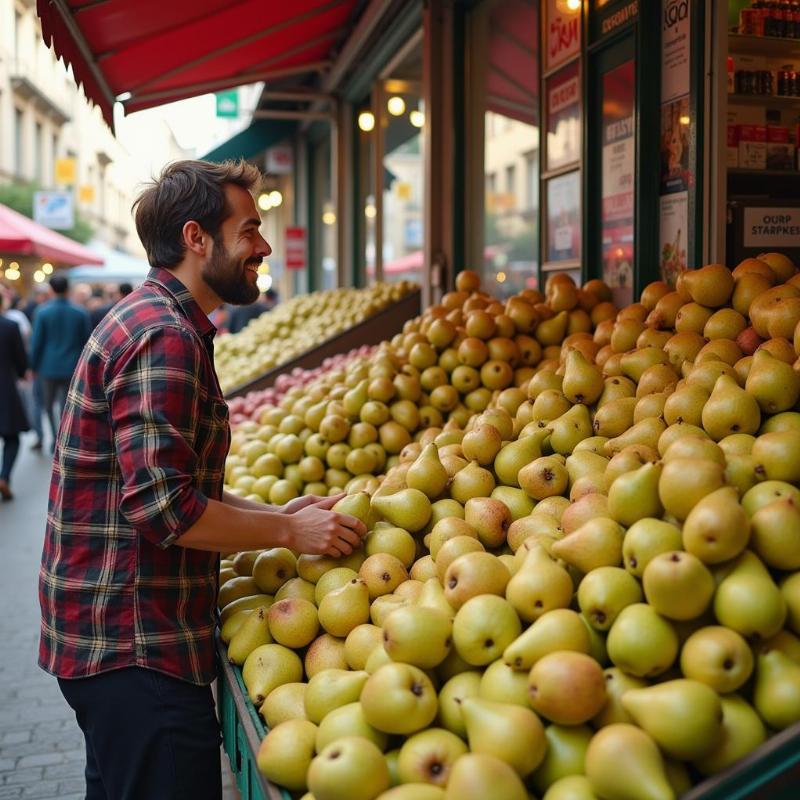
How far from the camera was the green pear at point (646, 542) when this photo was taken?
6.22 feet

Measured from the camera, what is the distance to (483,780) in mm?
1563

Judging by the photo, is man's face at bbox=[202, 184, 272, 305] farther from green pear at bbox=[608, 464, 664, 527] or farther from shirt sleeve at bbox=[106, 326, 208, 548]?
green pear at bbox=[608, 464, 664, 527]

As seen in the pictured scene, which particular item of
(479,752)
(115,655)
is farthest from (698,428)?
(115,655)

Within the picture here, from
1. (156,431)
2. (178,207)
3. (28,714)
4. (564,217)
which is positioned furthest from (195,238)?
(564,217)

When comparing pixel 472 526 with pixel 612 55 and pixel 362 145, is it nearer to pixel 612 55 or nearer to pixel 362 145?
pixel 612 55

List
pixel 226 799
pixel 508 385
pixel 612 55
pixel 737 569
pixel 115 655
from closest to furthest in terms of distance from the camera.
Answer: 1. pixel 737 569
2. pixel 115 655
3. pixel 226 799
4. pixel 508 385
5. pixel 612 55

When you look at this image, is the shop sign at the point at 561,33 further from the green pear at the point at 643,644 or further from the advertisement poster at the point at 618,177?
the green pear at the point at 643,644

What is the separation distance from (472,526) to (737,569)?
0.90m

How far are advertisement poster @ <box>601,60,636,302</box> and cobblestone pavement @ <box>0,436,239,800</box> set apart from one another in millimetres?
3311

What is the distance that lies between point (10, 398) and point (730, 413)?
9.28 metres

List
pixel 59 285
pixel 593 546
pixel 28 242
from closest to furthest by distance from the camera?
pixel 593 546
pixel 59 285
pixel 28 242

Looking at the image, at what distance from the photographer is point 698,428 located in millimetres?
2480

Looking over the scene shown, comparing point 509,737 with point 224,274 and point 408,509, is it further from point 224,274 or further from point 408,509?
point 224,274

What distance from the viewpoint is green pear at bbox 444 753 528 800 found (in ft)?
5.11
